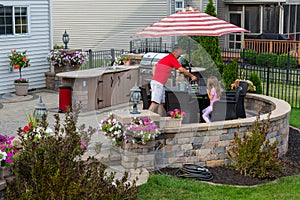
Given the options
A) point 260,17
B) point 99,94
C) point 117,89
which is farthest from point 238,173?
point 260,17

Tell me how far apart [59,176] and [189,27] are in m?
5.92

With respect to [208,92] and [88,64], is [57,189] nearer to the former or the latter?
[208,92]

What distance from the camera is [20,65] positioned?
15414mm

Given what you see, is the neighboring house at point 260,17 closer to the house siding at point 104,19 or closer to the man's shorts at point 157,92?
the house siding at point 104,19

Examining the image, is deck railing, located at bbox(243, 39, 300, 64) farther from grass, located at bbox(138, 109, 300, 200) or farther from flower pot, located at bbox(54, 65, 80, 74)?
grass, located at bbox(138, 109, 300, 200)

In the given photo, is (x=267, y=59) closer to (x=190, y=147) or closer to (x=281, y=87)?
(x=281, y=87)

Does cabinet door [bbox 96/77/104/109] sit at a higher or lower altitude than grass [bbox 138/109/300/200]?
higher

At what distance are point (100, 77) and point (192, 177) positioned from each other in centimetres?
589

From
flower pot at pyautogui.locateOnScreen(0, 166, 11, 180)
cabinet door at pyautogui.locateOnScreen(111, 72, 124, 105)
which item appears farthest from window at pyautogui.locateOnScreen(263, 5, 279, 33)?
flower pot at pyautogui.locateOnScreen(0, 166, 11, 180)

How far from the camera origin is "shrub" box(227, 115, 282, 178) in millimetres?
8273

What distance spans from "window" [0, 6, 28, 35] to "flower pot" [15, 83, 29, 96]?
1.62m

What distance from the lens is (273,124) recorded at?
9.38 meters

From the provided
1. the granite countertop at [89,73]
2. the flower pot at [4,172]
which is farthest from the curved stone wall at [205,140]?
the granite countertop at [89,73]

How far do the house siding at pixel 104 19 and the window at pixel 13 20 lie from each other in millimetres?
11124
